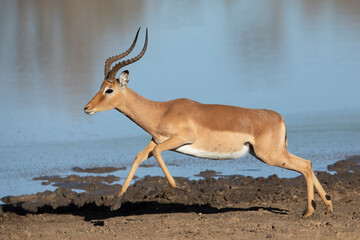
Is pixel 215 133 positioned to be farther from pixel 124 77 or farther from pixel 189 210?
pixel 124 77

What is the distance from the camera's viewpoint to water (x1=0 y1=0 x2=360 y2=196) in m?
12.7

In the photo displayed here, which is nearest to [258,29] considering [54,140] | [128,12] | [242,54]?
[242,54]

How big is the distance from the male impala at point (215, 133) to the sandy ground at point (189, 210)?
1.78 feet

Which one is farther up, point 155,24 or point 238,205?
point 155,24

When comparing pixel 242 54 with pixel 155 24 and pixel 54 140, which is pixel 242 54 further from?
pixel 54 140

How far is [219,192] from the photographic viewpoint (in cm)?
1038

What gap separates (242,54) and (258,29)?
418cm

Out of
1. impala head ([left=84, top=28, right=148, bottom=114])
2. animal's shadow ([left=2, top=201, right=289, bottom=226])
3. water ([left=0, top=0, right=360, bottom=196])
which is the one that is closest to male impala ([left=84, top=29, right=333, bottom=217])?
impala head ([left=84, top=28, right=148, bottom=114])

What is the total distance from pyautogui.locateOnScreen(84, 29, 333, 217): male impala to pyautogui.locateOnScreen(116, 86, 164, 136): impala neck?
12 millimetres

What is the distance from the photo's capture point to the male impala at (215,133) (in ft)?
30.0

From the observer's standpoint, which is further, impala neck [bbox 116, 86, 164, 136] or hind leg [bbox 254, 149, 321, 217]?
impala neck [bbox 116, 86, 164, 136]

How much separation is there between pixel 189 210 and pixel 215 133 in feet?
3.80

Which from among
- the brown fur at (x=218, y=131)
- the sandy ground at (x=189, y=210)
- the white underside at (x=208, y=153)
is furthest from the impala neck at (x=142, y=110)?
the sandy ground at (x=189, y=210)

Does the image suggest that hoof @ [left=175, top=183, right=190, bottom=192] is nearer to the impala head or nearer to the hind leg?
the hind leg
